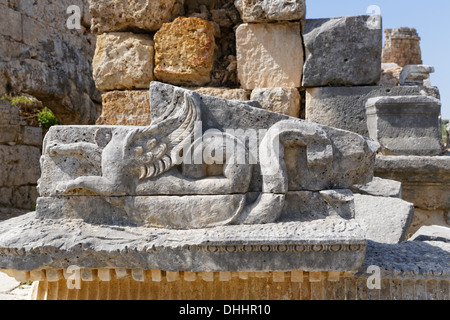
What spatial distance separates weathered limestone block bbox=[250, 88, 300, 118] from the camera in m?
4.46

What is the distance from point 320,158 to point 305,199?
0.77 feet

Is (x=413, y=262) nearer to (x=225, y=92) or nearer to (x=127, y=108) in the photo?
(x=225, y=92)

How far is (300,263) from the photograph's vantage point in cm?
226

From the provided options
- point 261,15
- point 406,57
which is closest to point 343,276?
point 261,15

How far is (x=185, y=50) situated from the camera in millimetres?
4516

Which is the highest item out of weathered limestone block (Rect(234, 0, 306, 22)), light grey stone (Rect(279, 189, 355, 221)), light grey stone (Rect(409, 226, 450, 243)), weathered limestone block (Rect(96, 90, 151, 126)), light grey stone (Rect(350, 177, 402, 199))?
weathered limestone block (Rect(234, 0, 306, 22))

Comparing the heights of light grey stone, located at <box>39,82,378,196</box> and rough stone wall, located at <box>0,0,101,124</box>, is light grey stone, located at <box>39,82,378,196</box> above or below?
below

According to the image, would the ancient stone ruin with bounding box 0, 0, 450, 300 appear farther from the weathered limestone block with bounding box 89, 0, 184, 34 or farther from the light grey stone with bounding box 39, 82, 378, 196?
the weathered limestone block with bounding box 89, 0, 184, 34

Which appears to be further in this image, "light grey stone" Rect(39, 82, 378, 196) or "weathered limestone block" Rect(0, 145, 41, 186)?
"weathered limestone block" Rect(0, 145, 41, 186)

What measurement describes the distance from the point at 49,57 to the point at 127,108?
594 cm

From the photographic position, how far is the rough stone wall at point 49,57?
28.6ft

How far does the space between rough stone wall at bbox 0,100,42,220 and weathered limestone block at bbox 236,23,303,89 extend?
494cm

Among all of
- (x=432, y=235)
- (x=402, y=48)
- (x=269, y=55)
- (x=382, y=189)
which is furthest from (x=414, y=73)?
(x=402, y=48)

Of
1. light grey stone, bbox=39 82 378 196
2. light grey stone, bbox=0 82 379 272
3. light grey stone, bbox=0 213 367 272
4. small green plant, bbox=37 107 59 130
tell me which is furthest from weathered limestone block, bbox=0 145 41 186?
light grey stone, bbox=0 213 367 272
